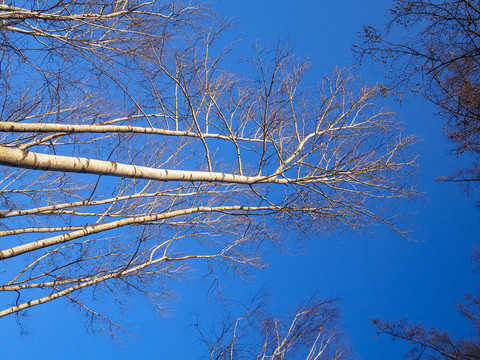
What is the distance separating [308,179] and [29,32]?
3.74m

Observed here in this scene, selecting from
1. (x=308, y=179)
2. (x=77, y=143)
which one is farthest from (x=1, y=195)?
(x=308, y=179)

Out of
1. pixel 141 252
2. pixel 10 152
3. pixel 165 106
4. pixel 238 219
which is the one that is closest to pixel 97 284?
pixel 141 252

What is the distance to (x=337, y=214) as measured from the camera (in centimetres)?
508

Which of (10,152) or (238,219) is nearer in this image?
(10,152)

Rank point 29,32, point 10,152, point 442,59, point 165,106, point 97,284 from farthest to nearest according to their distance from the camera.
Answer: point 97,284 → point 165,106 → point 29,32 → point 442,59 → point 10,152

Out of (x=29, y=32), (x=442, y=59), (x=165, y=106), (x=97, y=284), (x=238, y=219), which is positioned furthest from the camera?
(x=238, y=219)

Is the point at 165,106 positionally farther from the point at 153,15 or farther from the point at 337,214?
the point at 337,214

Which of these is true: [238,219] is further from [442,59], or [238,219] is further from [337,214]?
[442,59]

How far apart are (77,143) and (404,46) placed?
17.2 feet

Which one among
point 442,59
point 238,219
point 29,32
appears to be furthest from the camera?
point 238,219

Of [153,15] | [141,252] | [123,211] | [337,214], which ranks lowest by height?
[141,252]

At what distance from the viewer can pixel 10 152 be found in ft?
9.97

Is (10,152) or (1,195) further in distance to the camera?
(1,195)

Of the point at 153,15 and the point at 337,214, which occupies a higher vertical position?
the point at 153,15
